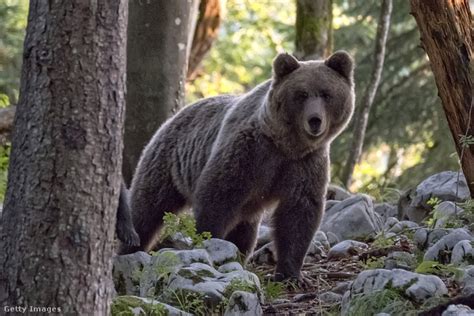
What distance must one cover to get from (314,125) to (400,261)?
1.19 metres

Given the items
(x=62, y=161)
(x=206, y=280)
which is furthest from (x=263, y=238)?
(x=62, y=161)

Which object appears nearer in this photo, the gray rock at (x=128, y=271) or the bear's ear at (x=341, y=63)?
the gray rock at (x=128, y=271)

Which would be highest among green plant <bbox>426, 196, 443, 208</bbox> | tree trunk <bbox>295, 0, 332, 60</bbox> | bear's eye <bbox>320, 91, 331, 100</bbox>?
tree trunk <bbox>295, 0, 332, 60</bbox>

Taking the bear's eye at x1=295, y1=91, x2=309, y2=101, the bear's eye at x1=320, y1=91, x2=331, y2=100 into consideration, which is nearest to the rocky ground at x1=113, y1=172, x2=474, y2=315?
the bear's eye at x1=320, y1=91, x2=331, y2=100

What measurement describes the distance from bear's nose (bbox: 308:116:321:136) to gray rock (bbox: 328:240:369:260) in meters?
1.13

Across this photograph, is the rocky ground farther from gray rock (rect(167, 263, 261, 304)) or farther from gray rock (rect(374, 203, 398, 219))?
gray rock (rect(374, 203, 398, 219))

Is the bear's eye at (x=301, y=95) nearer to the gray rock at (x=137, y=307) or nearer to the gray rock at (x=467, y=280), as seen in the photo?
the gray rock at (x=467, y=280)

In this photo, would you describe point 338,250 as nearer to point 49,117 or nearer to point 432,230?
point 432,230

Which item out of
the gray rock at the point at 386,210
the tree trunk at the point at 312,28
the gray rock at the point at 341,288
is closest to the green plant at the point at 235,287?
the gray rock at the point at 341,288

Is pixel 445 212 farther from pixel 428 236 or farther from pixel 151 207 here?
pixel 151 207

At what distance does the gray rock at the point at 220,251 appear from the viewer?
21.1 feet

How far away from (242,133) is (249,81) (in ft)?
61.1

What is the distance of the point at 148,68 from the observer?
30.5ft

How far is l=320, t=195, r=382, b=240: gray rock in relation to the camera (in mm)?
8086
